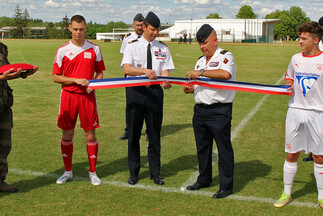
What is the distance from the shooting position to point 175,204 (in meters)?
4.84

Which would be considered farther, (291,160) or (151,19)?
(151,19)

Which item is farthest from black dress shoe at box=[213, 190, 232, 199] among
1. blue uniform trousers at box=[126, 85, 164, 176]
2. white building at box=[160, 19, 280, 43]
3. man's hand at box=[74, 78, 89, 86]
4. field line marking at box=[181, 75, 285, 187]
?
white building at box=[160, 19, 280, 43]

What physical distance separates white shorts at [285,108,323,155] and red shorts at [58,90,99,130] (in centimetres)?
267

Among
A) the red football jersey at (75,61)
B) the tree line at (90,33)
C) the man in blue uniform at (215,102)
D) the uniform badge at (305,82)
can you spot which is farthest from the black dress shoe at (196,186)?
the tree line at (90,33)

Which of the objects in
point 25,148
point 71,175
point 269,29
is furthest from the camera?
point 269,29

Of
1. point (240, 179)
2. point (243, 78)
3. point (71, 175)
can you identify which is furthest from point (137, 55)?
point (243, 78)

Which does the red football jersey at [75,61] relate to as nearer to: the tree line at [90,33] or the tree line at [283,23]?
the tree line at [90,33]

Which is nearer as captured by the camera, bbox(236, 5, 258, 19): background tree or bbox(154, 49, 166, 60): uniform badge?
bbox(154, 49, 166, 60): uniform badge

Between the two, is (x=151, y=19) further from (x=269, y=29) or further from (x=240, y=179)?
(x=269, y=29)

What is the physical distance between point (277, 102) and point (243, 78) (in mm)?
6554

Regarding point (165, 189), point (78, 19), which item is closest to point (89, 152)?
point (165, 189)

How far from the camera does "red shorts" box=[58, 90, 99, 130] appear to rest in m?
5.32

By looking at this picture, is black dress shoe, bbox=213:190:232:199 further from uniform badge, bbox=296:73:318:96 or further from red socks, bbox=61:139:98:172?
red socks, bbox=61:139:98:172

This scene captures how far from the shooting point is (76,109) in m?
5.36
